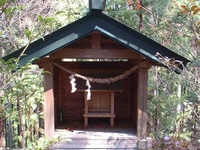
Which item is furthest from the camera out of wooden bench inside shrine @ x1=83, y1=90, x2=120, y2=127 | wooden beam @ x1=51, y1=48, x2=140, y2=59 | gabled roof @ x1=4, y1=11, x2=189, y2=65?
wooden bench inside shrine @ x1=83, y1=90, x2=120, y2=127

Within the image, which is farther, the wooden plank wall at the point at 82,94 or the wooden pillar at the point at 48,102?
the wooden plank wall at the point at 82,94

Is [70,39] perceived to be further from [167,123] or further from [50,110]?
[167,123]

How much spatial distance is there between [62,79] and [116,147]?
1.96m

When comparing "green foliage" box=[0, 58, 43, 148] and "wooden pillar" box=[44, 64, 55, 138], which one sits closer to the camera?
"green foliage" box=[0, 58, 43, 148]

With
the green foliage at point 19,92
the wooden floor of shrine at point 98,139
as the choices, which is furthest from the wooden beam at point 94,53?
the wooden floor of shrine at point 98,139

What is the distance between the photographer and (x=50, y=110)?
318cm

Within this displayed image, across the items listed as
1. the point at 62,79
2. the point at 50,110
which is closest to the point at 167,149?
the point at 50,110

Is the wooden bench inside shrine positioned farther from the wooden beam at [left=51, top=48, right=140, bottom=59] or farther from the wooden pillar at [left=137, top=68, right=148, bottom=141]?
the wooden beam at [left=51, top=48, right=140, bottom=59]

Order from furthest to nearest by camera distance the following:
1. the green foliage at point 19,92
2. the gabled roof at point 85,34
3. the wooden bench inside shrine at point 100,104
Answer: the wooden bench inside shrine at point 100,104, the gabled roof at point 85,34, the green foliage at point 19,92

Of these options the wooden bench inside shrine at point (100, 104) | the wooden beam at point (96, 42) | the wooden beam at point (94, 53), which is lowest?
the wooden bench inside shrine at point (100, 104)

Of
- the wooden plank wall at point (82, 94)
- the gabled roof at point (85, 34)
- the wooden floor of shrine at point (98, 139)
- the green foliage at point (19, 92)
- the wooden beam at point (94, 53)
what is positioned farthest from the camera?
the wooden plank wall at point (82, 94)

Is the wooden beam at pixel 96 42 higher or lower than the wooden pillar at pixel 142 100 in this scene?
higher

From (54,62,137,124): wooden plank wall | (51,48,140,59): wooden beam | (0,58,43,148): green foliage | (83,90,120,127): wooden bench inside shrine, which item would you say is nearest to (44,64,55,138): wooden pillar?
(0,58,43,148): green foliage

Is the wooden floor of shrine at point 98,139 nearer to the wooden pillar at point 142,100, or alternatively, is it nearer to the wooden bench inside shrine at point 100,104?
the wooden pillar at point 142,100
